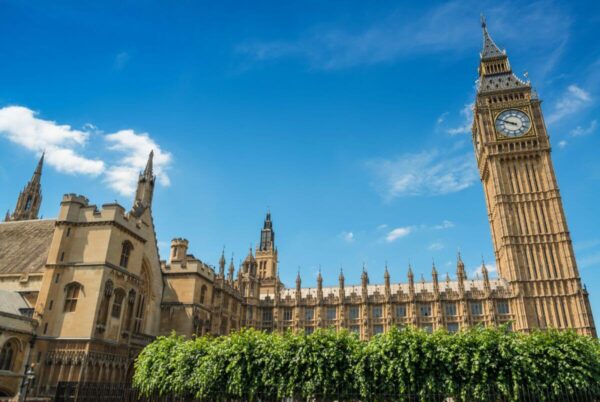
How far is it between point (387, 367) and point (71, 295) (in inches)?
907

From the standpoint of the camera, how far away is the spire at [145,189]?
130 feet

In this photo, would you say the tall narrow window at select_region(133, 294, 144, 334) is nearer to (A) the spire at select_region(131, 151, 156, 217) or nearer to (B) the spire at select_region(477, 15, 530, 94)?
(A) the spire at select_region(131, 151, 156, 217)

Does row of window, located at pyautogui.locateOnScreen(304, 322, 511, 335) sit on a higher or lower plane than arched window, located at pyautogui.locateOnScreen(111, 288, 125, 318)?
higher

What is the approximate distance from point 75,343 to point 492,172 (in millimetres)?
58112

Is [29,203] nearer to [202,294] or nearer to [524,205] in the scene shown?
[202,294]

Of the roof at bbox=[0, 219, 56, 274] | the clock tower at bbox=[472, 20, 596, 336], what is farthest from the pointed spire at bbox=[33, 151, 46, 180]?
the clock tower at bbox=[472, 20, 596, 336]

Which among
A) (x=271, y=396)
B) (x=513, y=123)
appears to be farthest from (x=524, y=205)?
(x=271, y=396)

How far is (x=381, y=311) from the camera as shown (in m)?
59.6

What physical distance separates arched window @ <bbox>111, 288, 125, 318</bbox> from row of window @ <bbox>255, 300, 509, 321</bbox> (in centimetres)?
2982

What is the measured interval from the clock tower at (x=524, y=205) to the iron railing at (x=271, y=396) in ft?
112

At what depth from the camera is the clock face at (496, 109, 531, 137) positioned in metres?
63.9

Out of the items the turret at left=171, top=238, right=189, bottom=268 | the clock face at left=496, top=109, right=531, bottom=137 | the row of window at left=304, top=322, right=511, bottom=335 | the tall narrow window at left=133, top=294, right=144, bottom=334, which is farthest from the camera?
→ the clock face at left=496, top=109, right=531, bottom=137

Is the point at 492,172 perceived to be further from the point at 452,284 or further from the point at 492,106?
the point at 452,284

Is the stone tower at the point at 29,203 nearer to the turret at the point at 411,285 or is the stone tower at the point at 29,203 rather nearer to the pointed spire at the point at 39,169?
the pointed spire at the point at 39,169
